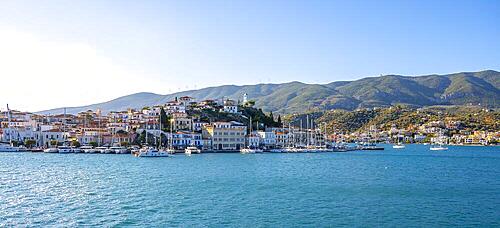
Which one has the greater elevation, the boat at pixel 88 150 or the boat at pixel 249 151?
the boat at pixel 88 150

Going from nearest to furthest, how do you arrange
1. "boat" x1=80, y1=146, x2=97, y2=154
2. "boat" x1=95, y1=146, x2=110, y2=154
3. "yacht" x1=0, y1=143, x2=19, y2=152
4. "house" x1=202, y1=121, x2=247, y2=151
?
"boat" x1=95, y1=146, x2=110, y2=154
"boat" x1=80, y1=146, x2=97, y2=154
"yacht" x1=0, y1=143, x2=19, y2=152
"house" x1=202, y1=121, x2=247, y2=151

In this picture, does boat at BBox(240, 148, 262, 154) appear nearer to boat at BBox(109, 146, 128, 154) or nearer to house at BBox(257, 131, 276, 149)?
house at BBox(257, 131, 276, 149)

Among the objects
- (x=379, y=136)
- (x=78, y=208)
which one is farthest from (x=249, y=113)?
(x=78, y=208)

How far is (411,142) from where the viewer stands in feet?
394

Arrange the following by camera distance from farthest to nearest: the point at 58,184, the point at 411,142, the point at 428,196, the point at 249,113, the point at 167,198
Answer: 1. the point at 411,142
2. the point at 249,113
3. the point at 58,184
4. the point at 428,196
5. the point at 167,198

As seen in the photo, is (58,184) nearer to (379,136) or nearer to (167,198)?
(167,198)

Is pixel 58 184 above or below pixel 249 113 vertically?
below

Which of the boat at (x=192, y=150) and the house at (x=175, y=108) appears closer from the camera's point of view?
the boat at (x=192, y=150)

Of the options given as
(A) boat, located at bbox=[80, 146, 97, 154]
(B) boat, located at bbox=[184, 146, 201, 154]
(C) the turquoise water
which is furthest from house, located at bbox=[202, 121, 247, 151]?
(C) the turquoise water

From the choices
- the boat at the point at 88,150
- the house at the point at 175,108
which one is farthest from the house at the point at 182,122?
the boat at the point at 88,150

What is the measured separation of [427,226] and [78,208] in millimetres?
13525

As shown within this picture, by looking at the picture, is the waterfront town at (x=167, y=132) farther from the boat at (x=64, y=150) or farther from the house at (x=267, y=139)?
the boat at (x=64, y=150)

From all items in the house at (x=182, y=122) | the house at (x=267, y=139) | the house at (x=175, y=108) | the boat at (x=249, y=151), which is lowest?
the boat at (x=249, y=151)

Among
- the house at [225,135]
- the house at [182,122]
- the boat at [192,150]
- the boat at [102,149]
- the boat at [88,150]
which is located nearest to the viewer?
the boat at [192,150]
